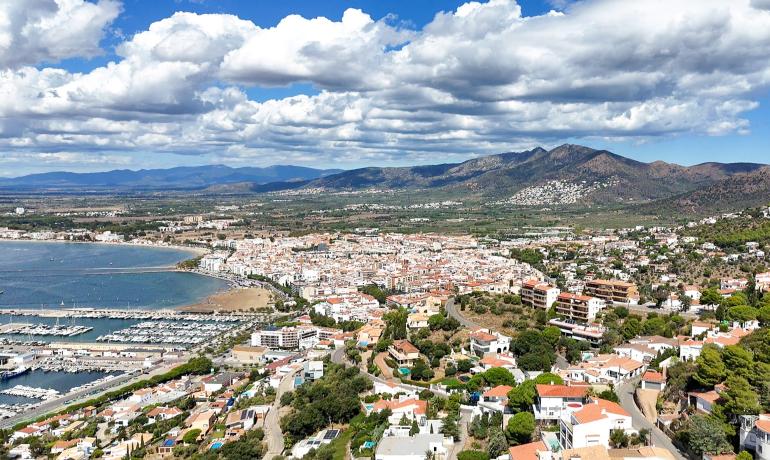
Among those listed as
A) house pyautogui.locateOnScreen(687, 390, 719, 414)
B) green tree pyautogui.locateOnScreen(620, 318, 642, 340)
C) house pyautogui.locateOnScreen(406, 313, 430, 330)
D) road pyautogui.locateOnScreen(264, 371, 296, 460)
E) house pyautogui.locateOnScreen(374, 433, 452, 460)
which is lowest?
road pyautogui.locateOnScreen(264, 371, 296, 460)

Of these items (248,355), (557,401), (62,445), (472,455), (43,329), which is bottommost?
(43,329)

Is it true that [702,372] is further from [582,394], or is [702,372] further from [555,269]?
[555,269]

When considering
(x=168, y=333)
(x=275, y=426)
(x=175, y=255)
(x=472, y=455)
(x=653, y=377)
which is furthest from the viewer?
(x=175, y=255)

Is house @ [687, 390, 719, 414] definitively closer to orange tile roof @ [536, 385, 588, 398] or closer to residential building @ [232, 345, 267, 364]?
orange tile roof @ [536, 385, 588, 398]

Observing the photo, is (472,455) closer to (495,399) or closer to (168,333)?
(495,399)

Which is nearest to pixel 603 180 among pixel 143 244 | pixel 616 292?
pixel 143 244

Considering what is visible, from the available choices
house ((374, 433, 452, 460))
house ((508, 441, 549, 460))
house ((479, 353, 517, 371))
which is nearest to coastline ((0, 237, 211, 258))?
house ((479, 353, 517, 371))
